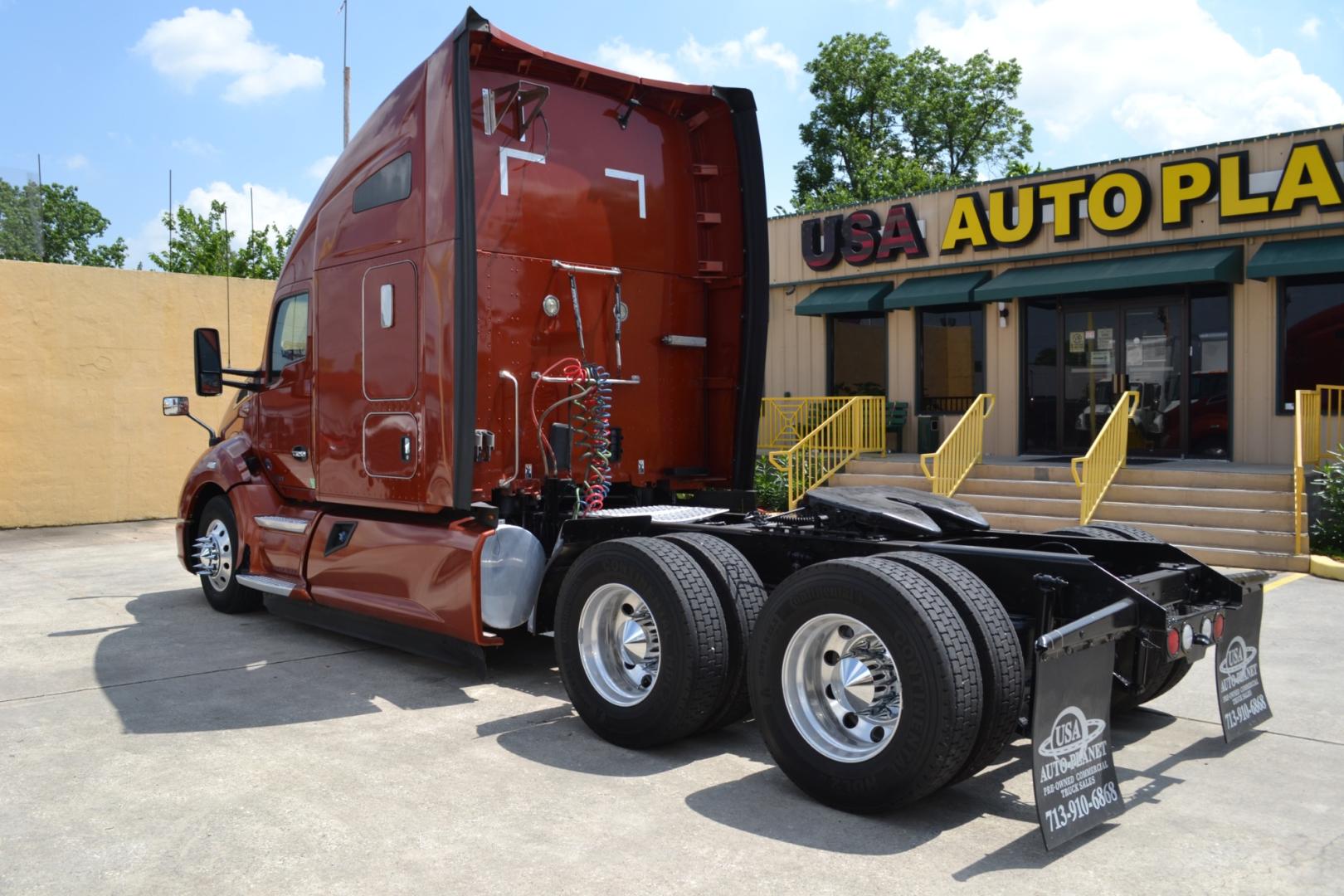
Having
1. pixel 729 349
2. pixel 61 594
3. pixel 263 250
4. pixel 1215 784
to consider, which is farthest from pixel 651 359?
pixel 263 250

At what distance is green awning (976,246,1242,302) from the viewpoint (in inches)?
539

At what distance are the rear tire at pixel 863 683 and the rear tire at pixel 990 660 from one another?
0.05 meters

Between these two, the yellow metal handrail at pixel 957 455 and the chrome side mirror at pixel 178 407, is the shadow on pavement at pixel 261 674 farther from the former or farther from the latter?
the yellow metal handrail at pixel 957 455

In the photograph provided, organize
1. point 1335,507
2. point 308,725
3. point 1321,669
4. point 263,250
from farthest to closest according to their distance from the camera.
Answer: point 263,250 → point 1335,507 → point 1321,669 → point 308,725

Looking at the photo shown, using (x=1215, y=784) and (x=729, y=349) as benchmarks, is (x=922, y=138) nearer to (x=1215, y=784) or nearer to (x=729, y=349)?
(x=729, y=349)

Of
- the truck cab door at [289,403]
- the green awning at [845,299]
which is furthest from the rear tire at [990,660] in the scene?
the green awning at [845,299]

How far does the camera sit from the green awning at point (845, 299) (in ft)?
56.6

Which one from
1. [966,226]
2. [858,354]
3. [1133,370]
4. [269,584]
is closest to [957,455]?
[1133,370]

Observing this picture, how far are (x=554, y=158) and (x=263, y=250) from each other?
1345 inches

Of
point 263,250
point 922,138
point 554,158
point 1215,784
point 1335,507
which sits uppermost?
point 922,138

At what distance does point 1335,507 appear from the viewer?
10.7 m

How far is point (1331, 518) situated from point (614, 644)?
28.9 ft

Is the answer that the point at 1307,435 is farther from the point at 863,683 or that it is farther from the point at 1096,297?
the point at 863,683

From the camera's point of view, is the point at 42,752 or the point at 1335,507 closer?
the point at 42,752
